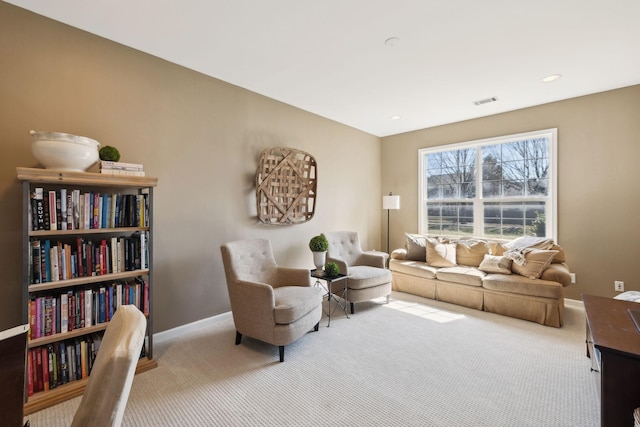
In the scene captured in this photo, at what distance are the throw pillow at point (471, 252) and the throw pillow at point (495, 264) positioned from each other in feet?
0.53

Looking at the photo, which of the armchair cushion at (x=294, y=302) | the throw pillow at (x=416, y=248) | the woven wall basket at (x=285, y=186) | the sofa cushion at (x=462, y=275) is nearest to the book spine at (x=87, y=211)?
the armchair cushion at (x=294, y=302)

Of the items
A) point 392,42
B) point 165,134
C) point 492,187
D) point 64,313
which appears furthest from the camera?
point 492,187

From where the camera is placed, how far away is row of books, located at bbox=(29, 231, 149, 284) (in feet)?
6.18

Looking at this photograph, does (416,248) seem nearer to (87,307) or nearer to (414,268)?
(414,268)

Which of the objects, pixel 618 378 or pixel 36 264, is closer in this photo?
pixel 618 378

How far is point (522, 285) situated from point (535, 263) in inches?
13.6

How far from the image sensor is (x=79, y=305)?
6.65ft

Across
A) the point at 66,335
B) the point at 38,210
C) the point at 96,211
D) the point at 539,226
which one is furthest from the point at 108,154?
the point at 539,226

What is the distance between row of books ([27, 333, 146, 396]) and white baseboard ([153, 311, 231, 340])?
662 mm

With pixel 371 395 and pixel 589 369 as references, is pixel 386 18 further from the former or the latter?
pixel 589 369

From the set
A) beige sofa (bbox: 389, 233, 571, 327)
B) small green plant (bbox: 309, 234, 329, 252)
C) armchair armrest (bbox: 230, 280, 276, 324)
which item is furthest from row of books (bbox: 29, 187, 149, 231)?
beige sofa (bbox: 389, 233, 571, 327)

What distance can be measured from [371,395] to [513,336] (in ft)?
6.05

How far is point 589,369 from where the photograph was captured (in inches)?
87.7

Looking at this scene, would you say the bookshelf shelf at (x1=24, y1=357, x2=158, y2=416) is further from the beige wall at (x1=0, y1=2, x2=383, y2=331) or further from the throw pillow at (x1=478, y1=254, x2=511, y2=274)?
the throw pillow at (x1=478, y1=254, x2=511, y2=274)
